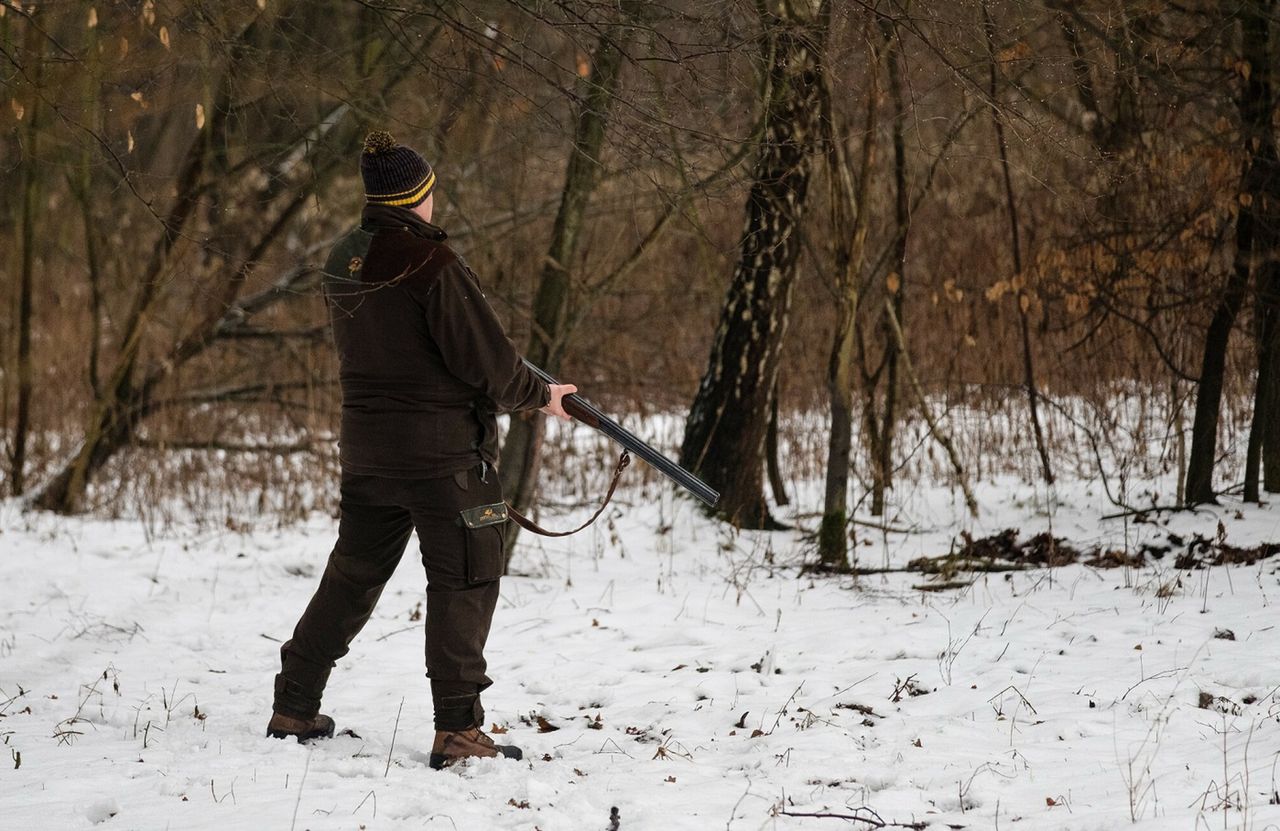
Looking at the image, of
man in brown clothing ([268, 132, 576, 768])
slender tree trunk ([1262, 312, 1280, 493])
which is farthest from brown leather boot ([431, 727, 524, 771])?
slender tree trunk ([1262, 312, 1280, 493])

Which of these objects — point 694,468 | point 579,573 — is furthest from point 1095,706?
point 694,468

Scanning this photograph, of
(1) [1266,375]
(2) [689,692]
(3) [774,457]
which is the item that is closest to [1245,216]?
(1) [1266,375]

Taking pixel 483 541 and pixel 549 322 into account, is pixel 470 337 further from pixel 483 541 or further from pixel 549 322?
pixel 549 322

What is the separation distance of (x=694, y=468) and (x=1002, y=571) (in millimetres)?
2191

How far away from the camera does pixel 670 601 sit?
6047 millimetres

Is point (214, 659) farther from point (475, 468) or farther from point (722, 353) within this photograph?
point (722, 353)

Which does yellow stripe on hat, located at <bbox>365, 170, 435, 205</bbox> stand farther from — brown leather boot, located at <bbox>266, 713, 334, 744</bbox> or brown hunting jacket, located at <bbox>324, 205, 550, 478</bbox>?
brown leather boot, located at <bbox>266, 713, 334, 744</bbox>

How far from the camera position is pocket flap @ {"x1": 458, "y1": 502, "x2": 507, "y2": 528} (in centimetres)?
356

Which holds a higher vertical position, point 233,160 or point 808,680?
point 233,160

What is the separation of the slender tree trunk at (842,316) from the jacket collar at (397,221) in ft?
9.09

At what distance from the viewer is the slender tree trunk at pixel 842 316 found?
606 cm

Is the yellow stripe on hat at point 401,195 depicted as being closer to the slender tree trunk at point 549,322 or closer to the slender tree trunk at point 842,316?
the slender tree trunk at point 842,316

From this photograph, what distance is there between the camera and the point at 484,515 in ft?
11.8

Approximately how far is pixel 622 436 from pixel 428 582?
0.82 m
